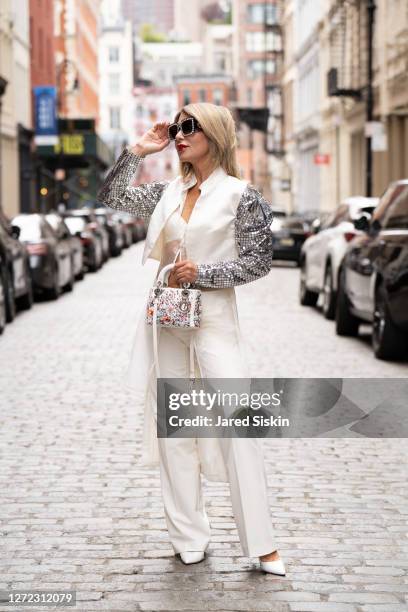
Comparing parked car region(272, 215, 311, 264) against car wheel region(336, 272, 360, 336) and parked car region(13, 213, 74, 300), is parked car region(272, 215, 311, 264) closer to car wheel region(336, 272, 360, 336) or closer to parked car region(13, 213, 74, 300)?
parked car region(13, 213, 74, 300)

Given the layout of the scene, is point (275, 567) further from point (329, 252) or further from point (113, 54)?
point (113, 54)

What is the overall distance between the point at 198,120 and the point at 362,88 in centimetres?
3667

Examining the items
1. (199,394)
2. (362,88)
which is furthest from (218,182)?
(362,88)

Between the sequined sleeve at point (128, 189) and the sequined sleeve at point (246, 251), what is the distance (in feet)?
1.37

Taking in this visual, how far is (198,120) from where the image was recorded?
199 inches

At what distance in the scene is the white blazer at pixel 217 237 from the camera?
202 inches

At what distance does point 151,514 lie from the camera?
625cm

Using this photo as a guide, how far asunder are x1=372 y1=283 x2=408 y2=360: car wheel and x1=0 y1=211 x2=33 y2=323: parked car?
5.37 metres

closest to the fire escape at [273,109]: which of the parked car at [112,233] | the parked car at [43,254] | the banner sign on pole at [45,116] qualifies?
the banner sign on pole at [45,116]

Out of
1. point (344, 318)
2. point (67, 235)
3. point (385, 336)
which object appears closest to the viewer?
point (385, 336)

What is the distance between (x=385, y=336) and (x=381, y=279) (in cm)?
61

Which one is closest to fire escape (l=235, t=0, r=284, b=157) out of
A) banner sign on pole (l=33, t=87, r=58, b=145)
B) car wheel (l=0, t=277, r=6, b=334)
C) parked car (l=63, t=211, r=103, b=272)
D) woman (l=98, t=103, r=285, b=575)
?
banner sign on pole (l=33, t=87, r=58, b=145)

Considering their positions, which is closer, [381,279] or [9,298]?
[381,279]

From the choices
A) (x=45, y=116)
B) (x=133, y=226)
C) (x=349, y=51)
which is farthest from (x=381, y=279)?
(x=45, y=116)
